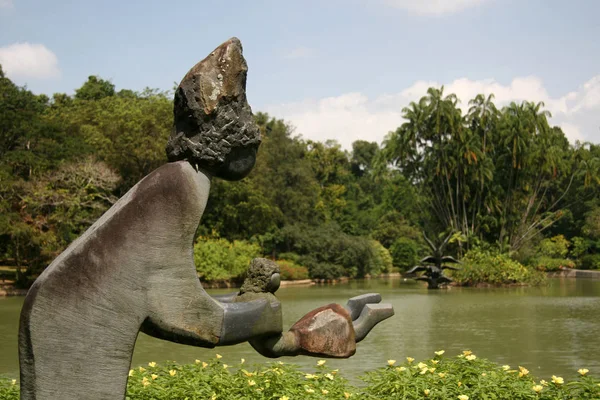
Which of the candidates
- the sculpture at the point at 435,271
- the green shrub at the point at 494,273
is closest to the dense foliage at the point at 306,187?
the green shrub at the point at 494,273

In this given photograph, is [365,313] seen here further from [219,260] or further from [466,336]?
[219,260]

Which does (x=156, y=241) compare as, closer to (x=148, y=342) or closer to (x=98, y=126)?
(x=148, y=342)

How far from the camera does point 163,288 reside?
2.36 meters

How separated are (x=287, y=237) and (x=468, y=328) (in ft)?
67.5

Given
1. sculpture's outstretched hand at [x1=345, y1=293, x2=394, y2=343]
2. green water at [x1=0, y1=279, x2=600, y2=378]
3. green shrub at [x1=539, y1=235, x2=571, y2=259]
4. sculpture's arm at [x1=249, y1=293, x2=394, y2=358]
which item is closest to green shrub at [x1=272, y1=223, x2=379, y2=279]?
green shrub at [x1=539, y1=235, x2=571, y2=259]

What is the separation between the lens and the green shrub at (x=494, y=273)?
25.6m

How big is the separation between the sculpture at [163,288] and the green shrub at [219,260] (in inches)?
873

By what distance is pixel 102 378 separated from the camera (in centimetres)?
230

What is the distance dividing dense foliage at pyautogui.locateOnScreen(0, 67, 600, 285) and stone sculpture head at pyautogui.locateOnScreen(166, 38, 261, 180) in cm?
1912

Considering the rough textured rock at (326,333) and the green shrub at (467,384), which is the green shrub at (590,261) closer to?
the green shrub at (467,384)

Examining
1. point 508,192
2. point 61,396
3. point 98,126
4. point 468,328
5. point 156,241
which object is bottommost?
point 468,328

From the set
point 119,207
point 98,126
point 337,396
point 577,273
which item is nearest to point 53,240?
point 98,126

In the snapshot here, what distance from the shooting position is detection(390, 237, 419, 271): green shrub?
38.3 meters

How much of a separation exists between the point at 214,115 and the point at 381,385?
3.16 m
